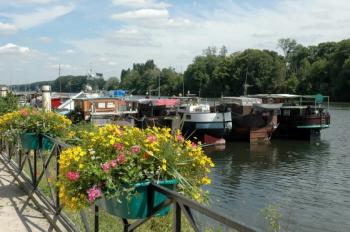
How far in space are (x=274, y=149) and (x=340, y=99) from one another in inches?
2738

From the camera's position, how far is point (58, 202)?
568 cm

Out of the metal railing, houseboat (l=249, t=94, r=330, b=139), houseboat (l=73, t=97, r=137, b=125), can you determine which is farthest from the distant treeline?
the metal railing

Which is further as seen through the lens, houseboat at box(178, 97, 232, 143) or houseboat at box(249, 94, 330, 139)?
houseboat at box(249, 94, 330, 139)

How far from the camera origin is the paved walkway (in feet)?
18.4

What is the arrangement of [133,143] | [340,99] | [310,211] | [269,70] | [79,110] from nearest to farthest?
[133,143], [310,211], [79,110], [340,99], [269,70]

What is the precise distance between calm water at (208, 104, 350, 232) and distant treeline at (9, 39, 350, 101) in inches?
2721

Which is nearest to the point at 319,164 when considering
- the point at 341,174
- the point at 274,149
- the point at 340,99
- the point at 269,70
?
the point at 341,174

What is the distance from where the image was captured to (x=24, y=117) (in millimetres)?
6953

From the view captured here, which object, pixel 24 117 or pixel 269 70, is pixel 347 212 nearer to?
pixel 24 117

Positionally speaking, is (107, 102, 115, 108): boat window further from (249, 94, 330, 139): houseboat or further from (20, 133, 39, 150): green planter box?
(20, 133, 39, 150): green planter box

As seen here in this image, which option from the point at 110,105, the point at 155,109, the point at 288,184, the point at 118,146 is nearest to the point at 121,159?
the point at 118,146

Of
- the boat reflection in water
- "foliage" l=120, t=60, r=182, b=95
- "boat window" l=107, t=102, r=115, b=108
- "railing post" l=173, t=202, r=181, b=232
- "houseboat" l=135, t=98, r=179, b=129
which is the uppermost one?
"foliage" l=120, t=60, r=182, b=95

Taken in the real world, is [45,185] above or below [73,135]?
below

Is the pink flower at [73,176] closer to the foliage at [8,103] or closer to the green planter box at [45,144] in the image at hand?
the green planter box at [45,144]
